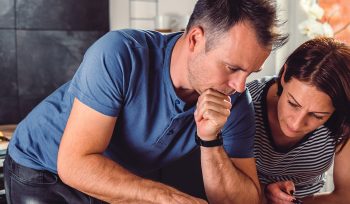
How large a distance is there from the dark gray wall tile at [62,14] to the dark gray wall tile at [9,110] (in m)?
0.51

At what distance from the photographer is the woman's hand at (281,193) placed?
1314 mm

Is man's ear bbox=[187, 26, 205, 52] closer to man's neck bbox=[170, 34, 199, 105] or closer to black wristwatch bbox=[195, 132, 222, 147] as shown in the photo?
man's neck bbox=[170, 34, 199, 105]

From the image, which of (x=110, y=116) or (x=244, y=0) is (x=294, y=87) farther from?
(x=110, y=116)

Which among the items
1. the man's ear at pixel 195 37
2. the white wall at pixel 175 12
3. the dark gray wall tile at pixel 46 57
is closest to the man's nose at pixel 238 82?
the man's ear at pixel 195 37

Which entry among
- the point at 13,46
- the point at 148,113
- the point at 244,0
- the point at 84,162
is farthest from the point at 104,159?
the point at 13,46

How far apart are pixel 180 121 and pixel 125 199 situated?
0.29 metres

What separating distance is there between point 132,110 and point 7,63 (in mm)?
2025

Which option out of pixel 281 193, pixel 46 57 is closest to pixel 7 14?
pixel 46 57

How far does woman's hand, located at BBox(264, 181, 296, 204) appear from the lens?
1314 mm

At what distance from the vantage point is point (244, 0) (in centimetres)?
113

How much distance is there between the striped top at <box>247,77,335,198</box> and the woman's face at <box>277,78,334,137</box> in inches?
3.3

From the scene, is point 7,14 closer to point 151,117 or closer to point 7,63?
point 7,63

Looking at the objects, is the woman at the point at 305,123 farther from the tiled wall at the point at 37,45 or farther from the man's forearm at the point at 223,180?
the tiled wall at the point at 37,45

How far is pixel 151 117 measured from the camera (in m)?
1.24
